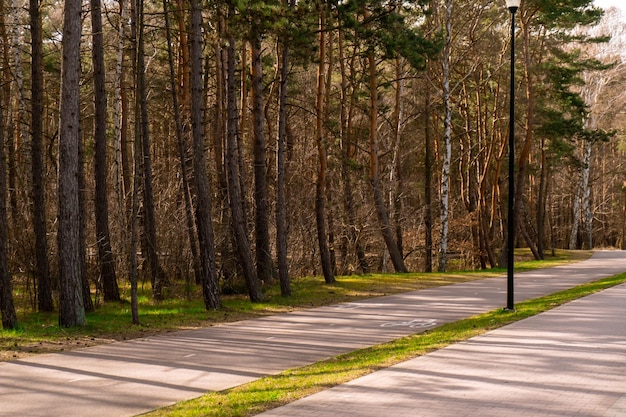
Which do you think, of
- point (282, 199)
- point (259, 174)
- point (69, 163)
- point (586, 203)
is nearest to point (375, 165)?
point (259, 174)

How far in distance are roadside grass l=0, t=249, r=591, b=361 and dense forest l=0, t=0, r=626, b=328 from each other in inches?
21.1

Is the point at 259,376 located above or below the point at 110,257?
below

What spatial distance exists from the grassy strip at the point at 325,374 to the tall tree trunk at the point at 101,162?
9512mm

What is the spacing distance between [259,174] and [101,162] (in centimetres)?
467

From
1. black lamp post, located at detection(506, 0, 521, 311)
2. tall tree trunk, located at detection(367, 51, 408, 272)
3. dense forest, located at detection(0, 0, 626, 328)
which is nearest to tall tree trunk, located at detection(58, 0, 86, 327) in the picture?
dense forest, located at detection(0, 0, 626, 328)

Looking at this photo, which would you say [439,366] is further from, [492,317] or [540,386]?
[492,317]

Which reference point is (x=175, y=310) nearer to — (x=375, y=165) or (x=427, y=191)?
(x=375, y=165)

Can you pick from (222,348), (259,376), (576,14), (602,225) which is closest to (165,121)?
(576,14)

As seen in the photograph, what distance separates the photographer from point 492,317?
16.9 m

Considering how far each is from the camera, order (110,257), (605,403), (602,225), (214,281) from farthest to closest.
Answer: (602,225) → (110,257) → (214,281) → (605,403)

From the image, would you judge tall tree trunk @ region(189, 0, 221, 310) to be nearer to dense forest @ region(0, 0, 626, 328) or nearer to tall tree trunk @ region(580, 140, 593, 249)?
dense forest @ region(0, 0, 626, 328)

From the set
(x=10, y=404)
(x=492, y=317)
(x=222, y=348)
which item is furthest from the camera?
(x=492, y=317)

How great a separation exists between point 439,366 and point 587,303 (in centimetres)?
974

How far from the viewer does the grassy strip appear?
28.2 feet
